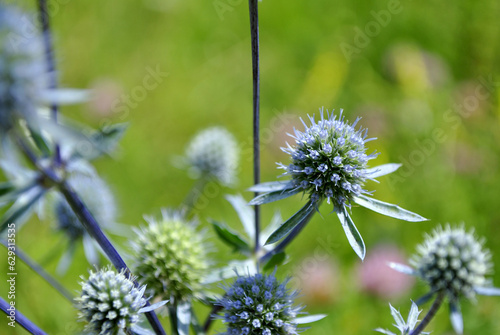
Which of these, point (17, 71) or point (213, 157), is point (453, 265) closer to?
point (213, 157)

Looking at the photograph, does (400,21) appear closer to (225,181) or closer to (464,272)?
(225,181)

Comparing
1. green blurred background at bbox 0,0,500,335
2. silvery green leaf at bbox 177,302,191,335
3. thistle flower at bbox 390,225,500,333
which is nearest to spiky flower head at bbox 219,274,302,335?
silvery green leaf at bbox 177,302,191,335

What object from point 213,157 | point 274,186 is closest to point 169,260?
point 274,186

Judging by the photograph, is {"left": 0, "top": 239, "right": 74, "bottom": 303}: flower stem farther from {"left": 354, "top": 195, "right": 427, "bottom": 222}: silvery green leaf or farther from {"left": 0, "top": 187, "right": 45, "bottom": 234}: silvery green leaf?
{"left": 354, "top": 195, "right": 427, "bottom": 222}: silvery green leaf

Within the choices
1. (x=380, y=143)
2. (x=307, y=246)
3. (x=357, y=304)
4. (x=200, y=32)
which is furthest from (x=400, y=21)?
(x=357, y=304)

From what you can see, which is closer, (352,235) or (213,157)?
(352,235)

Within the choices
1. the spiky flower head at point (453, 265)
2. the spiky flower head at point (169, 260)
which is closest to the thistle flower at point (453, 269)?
the spiky flower head at point (453, 265)
